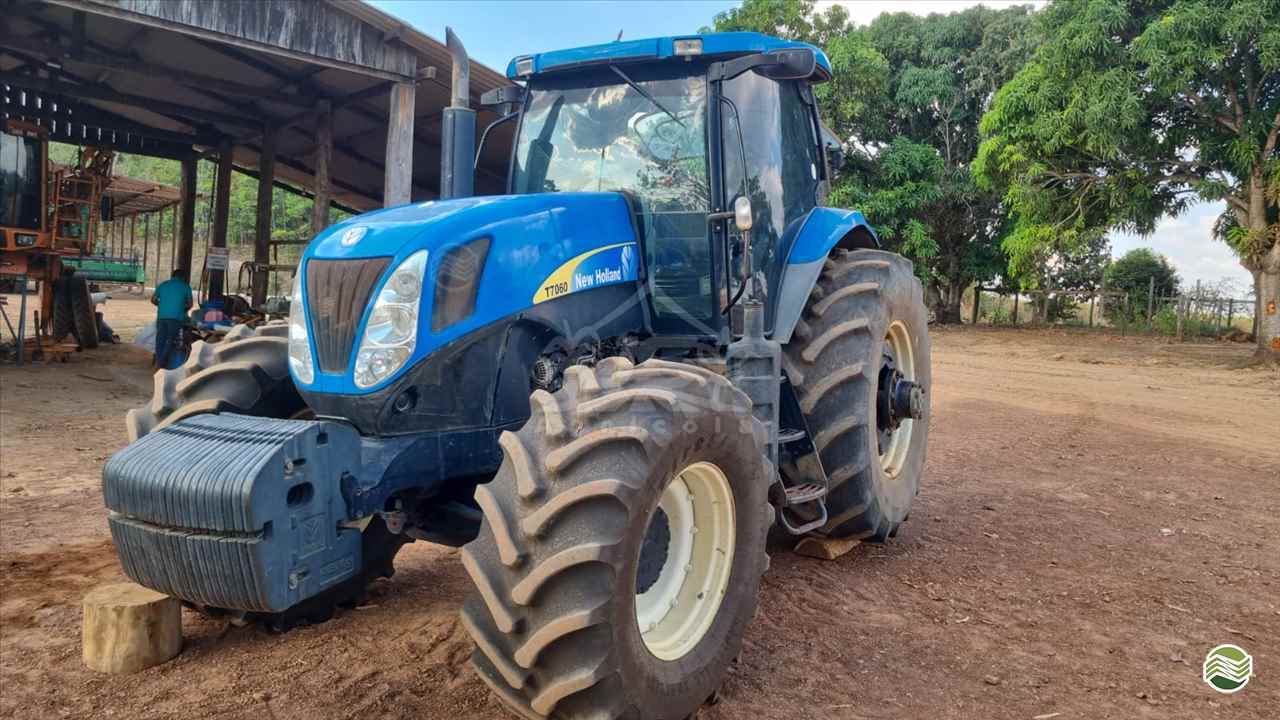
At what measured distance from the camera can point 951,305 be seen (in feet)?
82.1

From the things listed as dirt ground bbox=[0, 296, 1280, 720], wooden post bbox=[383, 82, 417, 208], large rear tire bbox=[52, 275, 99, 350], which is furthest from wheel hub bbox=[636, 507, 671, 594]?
large rear tire bbox=[52, 275, 99, 350]

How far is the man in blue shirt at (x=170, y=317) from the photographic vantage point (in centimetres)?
1174

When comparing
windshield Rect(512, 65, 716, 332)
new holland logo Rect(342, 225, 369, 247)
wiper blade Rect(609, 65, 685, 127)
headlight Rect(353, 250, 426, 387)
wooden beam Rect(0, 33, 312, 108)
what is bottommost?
headlight Rect(353, 250, 426, 387)

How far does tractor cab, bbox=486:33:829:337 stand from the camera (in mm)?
3895

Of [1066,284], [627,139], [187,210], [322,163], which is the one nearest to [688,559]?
[627,139]

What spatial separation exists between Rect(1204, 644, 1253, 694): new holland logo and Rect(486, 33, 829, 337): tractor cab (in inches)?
90.4

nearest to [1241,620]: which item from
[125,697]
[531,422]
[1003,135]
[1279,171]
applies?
[531,422]

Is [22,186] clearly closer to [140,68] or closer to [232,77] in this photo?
[140,68]

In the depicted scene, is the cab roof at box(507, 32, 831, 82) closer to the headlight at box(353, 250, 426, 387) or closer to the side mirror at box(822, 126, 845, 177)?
the side mirror at box(822, 126, 845, 177)

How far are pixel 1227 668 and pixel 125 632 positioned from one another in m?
4.00

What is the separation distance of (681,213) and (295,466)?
6.65 feet

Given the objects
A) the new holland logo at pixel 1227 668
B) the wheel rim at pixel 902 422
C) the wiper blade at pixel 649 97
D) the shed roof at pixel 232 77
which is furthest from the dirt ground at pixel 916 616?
the shed roof at pixel 232 77

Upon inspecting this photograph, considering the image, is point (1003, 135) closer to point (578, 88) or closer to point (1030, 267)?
point (1030, 267)

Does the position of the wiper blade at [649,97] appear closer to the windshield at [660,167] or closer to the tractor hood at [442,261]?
the windshield at [660,167]
